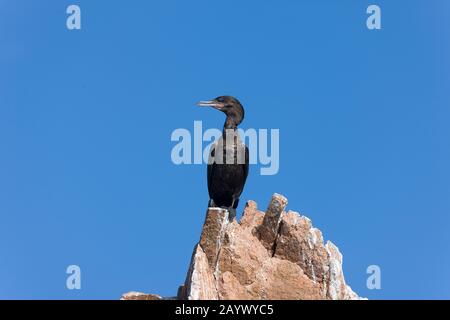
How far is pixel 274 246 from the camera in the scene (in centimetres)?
1923

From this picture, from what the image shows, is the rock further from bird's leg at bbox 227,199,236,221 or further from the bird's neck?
the bird's neck

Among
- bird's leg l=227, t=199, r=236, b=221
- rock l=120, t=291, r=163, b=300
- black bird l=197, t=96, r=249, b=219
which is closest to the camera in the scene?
rock l=120, t=291, r=163, b=300

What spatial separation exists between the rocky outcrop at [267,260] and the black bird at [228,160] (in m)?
1.64

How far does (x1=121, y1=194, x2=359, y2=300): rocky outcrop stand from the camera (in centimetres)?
1731

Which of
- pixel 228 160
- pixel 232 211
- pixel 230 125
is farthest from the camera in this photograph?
pixel 232 211

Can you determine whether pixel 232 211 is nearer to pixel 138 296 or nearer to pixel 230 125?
pixel 230 125

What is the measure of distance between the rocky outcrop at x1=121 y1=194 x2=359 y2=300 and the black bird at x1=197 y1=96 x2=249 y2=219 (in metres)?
1.64

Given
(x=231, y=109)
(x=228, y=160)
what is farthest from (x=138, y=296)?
(x=231, y=109)

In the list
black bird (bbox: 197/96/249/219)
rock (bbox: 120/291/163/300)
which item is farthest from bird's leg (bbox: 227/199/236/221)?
rock (bbox: 120/291/163/300)

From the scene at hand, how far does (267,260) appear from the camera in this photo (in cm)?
1838

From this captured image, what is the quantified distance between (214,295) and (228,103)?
5.78 m

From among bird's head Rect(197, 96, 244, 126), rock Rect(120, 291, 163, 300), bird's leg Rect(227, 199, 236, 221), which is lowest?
rock Rect(120, 291, 163, 300)

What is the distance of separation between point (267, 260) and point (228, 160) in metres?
3.51

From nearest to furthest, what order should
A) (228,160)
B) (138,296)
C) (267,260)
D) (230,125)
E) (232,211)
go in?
1. (138,296)
2. (267,260)
3. (230,125)
4. (228,160)
5. (232,211)
